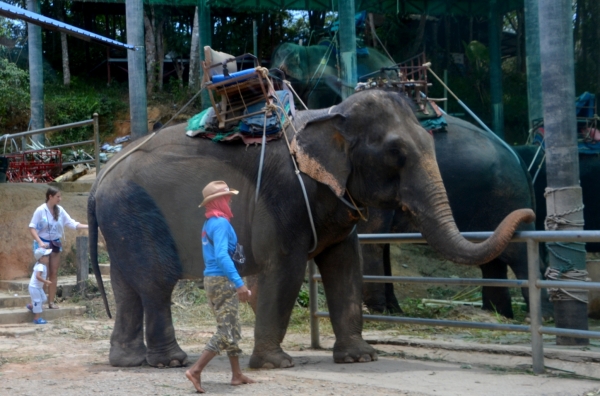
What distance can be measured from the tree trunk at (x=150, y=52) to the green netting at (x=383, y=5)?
11.7 m

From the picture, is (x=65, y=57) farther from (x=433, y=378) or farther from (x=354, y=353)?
(x=433, y=378)

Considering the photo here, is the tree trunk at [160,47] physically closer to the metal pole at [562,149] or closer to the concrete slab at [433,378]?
the metal pole at [562,149]

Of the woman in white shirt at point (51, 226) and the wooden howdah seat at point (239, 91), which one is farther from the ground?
the wooden howdah seat at point (239, 91)

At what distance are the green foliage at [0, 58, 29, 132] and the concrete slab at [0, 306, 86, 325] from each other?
57.5 ft

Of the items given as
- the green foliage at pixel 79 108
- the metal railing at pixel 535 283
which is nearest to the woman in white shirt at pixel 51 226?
the metal railing at pixel 535 283

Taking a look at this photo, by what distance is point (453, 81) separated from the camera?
30062 millimetres

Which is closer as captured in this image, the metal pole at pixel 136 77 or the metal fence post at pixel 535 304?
the metal fence post at pixel 535 304

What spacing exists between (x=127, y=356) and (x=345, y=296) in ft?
6.25

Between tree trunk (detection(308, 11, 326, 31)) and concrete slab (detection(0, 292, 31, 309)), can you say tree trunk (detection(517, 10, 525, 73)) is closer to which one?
tree trunk (detection(308, 11, 326, 31))

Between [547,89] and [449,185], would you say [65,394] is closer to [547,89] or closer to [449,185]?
[547,89]

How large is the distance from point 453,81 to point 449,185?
21.0 meters

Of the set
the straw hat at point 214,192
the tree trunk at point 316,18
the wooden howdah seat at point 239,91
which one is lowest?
the straw hat at point 214,192

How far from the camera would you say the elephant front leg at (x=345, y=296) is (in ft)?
22.3

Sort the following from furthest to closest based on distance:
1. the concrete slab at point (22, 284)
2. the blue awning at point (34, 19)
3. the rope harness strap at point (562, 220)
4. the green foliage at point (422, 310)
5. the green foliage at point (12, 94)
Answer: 1. the green foliage at point (12, 94)
2. the concrete slab at point (22, 284)
3. the green foliage at point (422, 310)
4. the blue awning at point (34, 19)
5. the rope harness strap at point (562, 220)
